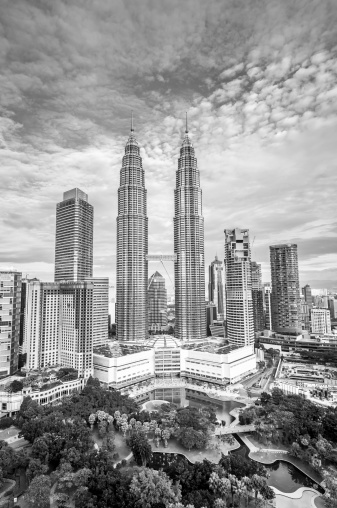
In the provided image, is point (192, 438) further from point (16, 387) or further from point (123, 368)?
point (16, 387)

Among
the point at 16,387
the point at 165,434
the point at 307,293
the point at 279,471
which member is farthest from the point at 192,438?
the point at 307,293

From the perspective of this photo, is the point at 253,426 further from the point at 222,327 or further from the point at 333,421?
the point at 222,327

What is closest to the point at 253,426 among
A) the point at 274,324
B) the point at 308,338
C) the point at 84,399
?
the point at 84,399

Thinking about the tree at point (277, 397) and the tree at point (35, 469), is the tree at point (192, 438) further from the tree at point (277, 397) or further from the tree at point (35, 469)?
the tree at point (277, 397)

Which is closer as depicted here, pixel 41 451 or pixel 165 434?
pixel 41 451

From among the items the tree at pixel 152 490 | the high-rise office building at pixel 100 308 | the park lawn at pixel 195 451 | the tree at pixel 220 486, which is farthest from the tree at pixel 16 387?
the tree at pixel 220 486
